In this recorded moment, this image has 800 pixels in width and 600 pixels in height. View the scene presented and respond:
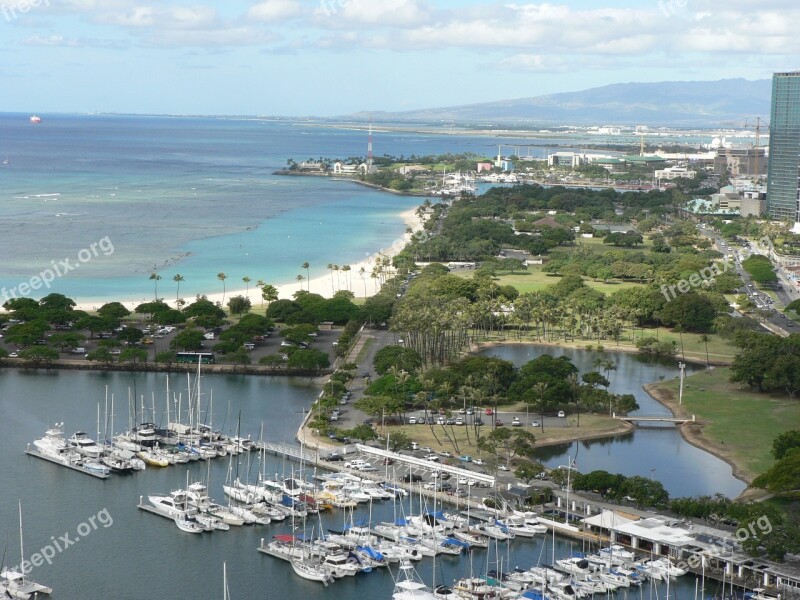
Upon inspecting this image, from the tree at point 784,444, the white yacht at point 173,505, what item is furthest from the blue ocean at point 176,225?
the tree at point 784,444

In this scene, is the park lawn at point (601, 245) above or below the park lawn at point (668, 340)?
above

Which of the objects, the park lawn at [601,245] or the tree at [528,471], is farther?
the park lawn at [601,245]

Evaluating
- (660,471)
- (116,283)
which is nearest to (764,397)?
(660,471)

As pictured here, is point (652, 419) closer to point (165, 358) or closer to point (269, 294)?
point (165, 358)

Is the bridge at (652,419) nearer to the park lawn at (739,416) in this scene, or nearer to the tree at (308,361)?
the park lawn at (739,416)

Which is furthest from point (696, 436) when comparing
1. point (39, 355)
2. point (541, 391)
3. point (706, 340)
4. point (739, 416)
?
point (39, 355)

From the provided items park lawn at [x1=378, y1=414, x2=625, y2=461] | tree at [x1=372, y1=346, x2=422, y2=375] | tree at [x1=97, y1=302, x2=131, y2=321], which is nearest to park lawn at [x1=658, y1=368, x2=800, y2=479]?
park lawn at [x1=378, y1=414, x2=625, y2=461]

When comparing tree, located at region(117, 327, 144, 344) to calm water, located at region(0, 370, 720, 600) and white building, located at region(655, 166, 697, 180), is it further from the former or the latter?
white building, located at region(655, 166, 697, 180)
